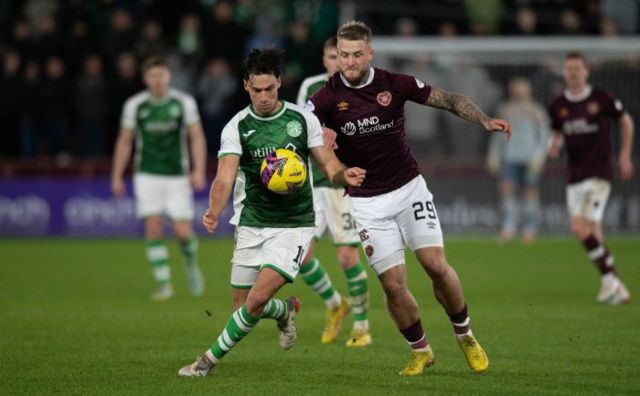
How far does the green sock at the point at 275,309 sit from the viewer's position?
31.2ft

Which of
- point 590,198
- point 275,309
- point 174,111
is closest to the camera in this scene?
point 275,309

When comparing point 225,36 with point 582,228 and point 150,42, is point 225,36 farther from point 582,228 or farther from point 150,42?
point 582,228

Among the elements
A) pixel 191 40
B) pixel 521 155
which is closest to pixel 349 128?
pixel 521 155

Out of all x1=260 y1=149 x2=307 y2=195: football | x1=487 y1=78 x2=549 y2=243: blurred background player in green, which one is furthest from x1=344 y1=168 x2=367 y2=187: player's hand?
x1=487 y1=78 x2=549 y2=243: blurred background player in green

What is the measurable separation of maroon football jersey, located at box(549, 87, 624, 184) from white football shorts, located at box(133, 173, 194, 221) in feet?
16.1

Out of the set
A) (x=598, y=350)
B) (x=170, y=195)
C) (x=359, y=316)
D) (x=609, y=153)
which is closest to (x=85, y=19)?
(x=170, y=195)

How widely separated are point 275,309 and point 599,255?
6408mm

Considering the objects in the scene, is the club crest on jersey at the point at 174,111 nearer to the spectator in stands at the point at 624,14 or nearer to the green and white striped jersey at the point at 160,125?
the green and white striped jersey at the point at 160,125

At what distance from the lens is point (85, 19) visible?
85.0ft

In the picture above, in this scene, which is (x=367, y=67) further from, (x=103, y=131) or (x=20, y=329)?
(x=103, y=131)

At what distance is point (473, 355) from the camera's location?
9500 millimetres

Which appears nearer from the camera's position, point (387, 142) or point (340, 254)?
point (387, 142)

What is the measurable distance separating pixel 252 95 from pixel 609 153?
23.3ft

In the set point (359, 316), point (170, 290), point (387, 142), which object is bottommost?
point (170, 290)
